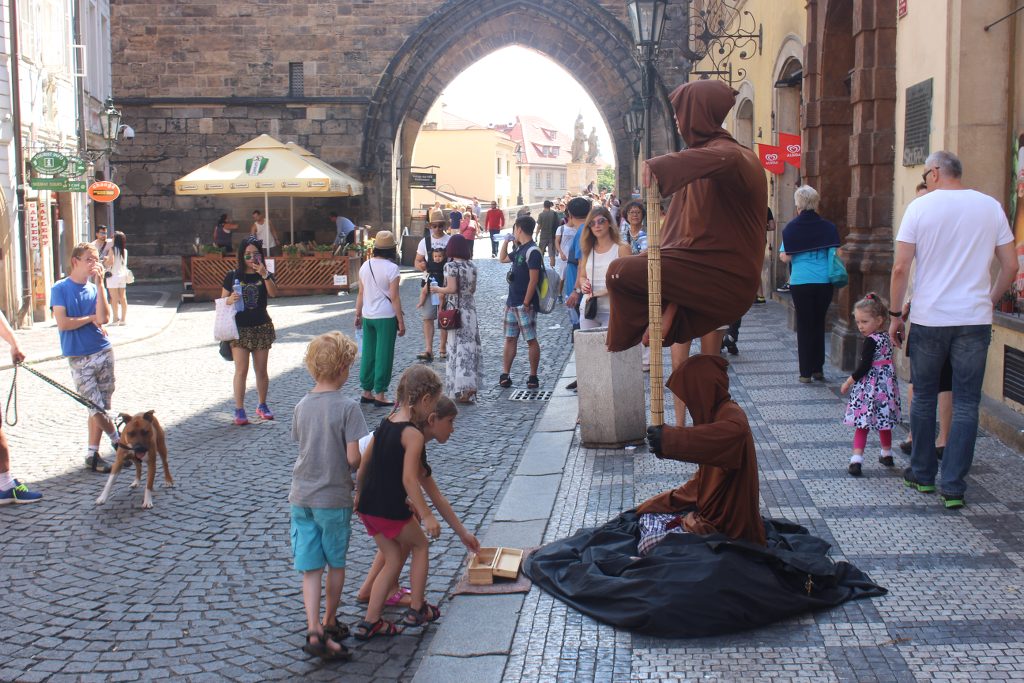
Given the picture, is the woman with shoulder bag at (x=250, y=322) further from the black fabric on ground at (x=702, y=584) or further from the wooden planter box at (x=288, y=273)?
the wooden planter box at (x=288, y=273)

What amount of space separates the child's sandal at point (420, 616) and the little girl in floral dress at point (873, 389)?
2938 mm

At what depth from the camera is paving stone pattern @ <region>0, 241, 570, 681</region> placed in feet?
15.1

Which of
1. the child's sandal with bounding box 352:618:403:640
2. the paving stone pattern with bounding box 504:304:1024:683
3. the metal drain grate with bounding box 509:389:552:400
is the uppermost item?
the paving stone pattern with bounding box 504:304:1024:683

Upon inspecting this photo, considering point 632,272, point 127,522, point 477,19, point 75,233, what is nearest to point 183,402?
point 127,522

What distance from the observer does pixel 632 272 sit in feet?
15.7

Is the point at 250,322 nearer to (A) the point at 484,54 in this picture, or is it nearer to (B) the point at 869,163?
(B) the point at 869,163

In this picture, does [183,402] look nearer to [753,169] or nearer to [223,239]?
[753,169]

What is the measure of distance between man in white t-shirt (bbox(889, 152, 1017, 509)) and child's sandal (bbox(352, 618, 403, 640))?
9.76ft

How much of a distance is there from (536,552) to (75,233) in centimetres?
1966

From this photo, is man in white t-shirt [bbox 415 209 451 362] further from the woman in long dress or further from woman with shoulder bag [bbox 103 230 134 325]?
woman with shoulder bag [bbox 103 230 134 325]

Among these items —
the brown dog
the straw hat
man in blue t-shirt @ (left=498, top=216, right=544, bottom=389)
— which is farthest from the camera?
man in blue t-shirt @ (left=498, top=216, right=544, bottom=389)

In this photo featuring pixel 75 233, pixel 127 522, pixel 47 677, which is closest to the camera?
pixel 47 677

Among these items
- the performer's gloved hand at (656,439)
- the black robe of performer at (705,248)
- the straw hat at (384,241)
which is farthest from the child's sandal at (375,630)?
the straw hat at (384,241)

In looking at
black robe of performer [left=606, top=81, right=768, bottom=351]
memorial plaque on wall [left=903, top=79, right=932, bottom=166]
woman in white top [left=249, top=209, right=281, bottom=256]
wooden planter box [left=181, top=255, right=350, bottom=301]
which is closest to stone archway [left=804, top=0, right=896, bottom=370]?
memorial plaque on wall [left=903, top=79, right=932, bottom=166]
